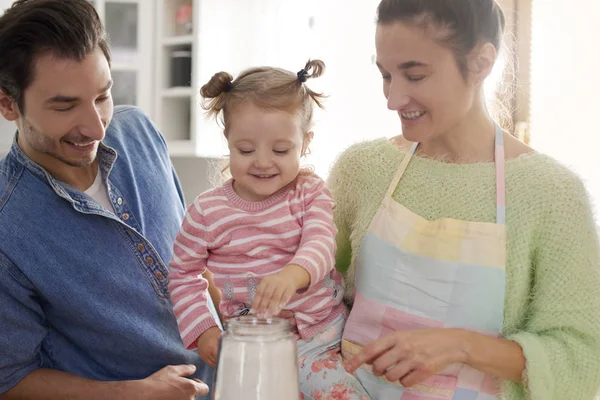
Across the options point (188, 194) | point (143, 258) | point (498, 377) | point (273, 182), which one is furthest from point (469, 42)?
point (188, 194)

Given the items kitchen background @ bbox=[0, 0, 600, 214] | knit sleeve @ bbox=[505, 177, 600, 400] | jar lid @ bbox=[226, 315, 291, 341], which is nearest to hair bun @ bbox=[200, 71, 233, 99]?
jar lid @ bbox=[226, 315, 291, 341]

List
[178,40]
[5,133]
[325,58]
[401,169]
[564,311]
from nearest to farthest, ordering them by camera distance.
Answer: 1. [564,311]
2. [401,169]
3. [5,133]
4. [178,40]
5. [325,58]

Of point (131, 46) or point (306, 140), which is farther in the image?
point (131, 46)

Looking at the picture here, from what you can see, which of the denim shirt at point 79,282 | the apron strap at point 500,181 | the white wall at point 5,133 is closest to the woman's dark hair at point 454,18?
the apron strap at point 500,181

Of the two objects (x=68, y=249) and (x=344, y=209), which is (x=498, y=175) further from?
(x=68, y=249)

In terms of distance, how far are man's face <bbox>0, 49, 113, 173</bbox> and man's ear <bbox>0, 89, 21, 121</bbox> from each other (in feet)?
0.05

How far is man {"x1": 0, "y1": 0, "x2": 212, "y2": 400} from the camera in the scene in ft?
4.67

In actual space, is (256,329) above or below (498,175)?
below

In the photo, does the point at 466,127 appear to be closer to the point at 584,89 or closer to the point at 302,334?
the point at 302,334

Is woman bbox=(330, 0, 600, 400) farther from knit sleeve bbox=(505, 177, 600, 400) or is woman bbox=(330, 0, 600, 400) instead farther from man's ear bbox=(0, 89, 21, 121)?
man's ear bbox=(0, 89, 21, 121)

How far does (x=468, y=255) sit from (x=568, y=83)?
6.35 feet

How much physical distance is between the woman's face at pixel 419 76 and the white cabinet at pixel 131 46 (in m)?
2.14

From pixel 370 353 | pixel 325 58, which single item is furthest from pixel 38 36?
pixel 325 58

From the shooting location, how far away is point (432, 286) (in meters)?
1.22
